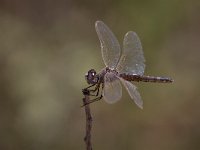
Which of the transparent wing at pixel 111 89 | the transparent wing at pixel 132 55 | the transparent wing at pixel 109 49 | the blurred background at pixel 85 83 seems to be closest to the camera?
the transparent wing at pixel 111 89

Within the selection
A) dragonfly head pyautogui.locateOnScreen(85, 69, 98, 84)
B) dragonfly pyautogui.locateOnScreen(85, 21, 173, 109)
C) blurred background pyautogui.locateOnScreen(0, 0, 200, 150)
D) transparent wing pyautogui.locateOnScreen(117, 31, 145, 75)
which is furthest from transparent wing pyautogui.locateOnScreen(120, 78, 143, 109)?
blurred background pyautogui.locateOnScreen(0, 0, 200, 150)

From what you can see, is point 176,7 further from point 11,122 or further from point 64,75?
point 11,122

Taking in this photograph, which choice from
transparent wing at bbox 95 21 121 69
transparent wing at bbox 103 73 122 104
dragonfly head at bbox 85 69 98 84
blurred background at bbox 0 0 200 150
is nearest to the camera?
transparent wing at bbox 103 73 122 104

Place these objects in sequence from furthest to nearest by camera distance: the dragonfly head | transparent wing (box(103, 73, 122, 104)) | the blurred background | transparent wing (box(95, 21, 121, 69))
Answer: the blurred background → transparent wing (box(95, 21, 121, 69)) → the dragonfly head → transparent wing (box(103, 73, 122, 104))

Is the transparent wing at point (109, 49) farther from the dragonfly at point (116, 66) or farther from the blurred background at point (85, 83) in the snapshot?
the blurred background at point (85, 83)

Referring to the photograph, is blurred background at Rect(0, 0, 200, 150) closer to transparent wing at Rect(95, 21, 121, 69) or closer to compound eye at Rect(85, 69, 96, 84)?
transparent wing at Rect(95, 21, 121, 69)

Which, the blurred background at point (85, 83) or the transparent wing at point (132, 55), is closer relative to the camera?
the transparent wing at point (132, 55)

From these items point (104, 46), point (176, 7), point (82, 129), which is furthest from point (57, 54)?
point (104, 46)

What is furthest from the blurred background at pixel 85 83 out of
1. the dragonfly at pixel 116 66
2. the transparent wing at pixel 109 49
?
the transparent wing at pixel 109 49
